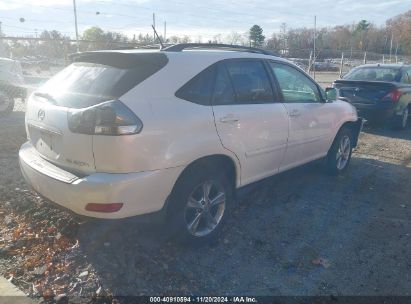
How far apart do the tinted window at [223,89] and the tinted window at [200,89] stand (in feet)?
0.24

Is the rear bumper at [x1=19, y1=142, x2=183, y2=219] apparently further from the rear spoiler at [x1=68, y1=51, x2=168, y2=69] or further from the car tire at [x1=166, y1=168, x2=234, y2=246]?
the rear spoiler at [x1=68, y1=51, x2=168, y2=69]

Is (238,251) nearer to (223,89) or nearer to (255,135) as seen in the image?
(255,135)

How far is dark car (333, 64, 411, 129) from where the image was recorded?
9.16 meters

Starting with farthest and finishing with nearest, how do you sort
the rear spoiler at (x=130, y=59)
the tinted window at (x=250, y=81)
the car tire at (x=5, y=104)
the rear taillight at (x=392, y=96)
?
the car tire at (x=5, y=104), the rear taillight at (x=392, y=96), the tinted window at (x=250, y=81), the rear spoiler at (x=130, y=59)

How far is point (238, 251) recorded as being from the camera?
3611 millimetres

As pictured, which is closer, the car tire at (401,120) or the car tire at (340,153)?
the car tire at (340,153)

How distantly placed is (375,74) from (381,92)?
39.1 inches

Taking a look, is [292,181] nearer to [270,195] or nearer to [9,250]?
[270,195]

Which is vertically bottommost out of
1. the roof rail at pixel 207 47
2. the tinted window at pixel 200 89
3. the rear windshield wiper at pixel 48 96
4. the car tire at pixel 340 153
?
the car tire at pixel 340 153

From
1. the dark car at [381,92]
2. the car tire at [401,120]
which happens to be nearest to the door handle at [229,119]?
the dark car at [381,92]

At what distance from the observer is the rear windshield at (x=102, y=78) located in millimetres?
3055

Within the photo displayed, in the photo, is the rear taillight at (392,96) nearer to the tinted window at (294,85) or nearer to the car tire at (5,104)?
the tinted window at (294,85)

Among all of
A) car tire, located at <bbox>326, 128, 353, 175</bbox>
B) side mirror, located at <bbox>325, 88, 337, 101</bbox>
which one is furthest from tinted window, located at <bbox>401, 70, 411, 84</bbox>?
side mirror, located at <bbox>325, 88, 337, 101</bbox>

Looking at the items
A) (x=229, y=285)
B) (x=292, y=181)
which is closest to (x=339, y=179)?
(x=292, y=181)
